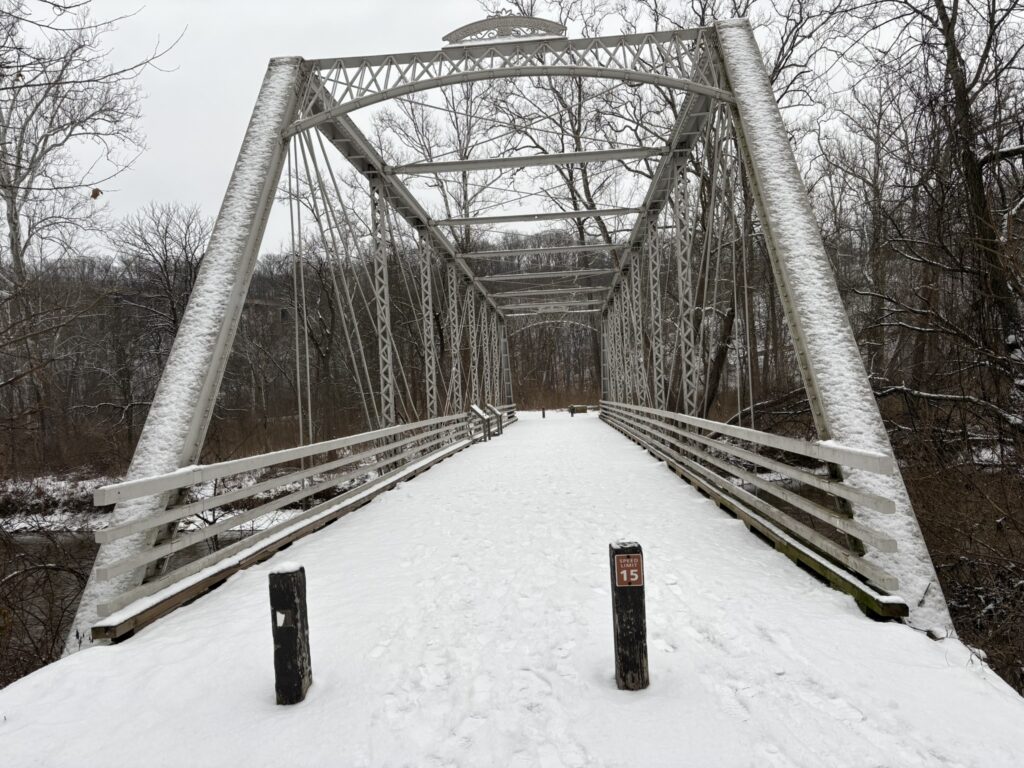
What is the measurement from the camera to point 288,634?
2879 millimetres

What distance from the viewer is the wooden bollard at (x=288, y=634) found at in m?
2.86

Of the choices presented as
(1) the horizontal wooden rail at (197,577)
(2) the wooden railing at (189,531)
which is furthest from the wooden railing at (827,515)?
(1) the horizontal wooden rail at (197,577)

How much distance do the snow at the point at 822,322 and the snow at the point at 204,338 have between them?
200 inches

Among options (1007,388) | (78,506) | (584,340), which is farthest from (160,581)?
(584,340)

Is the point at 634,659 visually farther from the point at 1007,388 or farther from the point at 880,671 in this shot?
the point at 1007,388

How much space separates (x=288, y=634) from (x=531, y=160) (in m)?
8.93

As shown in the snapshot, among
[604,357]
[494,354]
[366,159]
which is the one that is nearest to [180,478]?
[366,159]

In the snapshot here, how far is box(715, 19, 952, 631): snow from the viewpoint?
380 centimetres

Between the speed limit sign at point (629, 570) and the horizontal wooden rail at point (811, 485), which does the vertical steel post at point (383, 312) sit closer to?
the horizontal wooden rail at point (811, 485)

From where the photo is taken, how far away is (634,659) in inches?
113

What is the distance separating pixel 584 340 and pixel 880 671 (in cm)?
5056

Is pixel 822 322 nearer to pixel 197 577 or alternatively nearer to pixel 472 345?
pixel 197 577

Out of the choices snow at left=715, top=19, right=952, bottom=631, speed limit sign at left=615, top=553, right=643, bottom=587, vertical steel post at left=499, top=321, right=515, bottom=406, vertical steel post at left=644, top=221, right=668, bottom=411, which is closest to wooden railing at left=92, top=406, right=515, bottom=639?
speed limit sign at left=615, top=553, right=643, bottom=587

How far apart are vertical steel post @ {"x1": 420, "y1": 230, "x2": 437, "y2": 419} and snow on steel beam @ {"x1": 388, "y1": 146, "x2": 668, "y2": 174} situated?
388 centimetres
